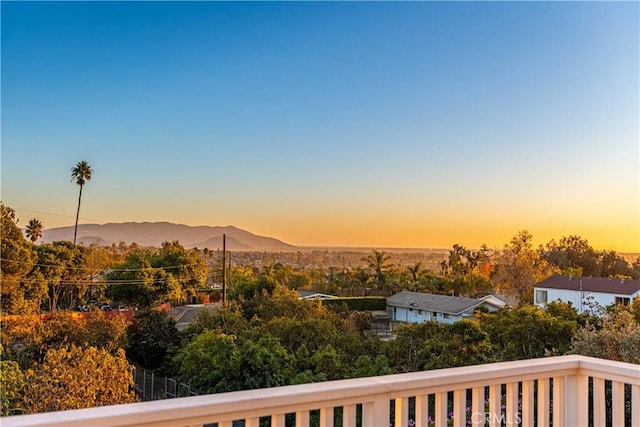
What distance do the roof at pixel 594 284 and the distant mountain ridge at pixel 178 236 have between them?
5931mm

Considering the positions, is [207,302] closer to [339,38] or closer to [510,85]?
[339,38]

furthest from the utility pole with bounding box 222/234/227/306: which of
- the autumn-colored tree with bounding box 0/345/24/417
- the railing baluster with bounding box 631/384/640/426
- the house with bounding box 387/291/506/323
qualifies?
the railing baluster with bounding box 631/384/640/426

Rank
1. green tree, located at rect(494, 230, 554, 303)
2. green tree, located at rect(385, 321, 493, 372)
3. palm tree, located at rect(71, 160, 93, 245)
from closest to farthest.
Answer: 1. green tree, located at rect(385, 321, 493, 372)
2. palm tree, located at rect(71, 160, 93, 245)
3. green tree, located at rect(494, 230, 554, 303)

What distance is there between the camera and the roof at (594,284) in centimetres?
1041

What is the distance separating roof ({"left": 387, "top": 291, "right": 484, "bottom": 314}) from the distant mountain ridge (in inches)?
129

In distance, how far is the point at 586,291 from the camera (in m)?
10.8

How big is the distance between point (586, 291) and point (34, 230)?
35.1 feet

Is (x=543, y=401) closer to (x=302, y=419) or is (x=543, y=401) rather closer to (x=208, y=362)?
(x=302, y=419)

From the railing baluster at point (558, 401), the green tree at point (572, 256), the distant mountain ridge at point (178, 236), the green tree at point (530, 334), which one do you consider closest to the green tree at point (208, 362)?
the distant mountain ridge at point (178, 236)

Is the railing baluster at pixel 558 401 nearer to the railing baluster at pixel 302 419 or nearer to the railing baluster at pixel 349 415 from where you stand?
the railing baluster at pixel 349 415

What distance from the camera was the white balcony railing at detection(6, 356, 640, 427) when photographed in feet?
3.49

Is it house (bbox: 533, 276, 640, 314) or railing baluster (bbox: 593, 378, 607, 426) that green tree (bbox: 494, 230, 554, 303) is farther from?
railing baluster (bbox: 593, 378, 607, 426)

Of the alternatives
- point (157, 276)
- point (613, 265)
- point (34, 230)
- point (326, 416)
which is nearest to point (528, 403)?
point (326, 416)

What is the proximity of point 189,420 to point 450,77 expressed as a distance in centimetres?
773
